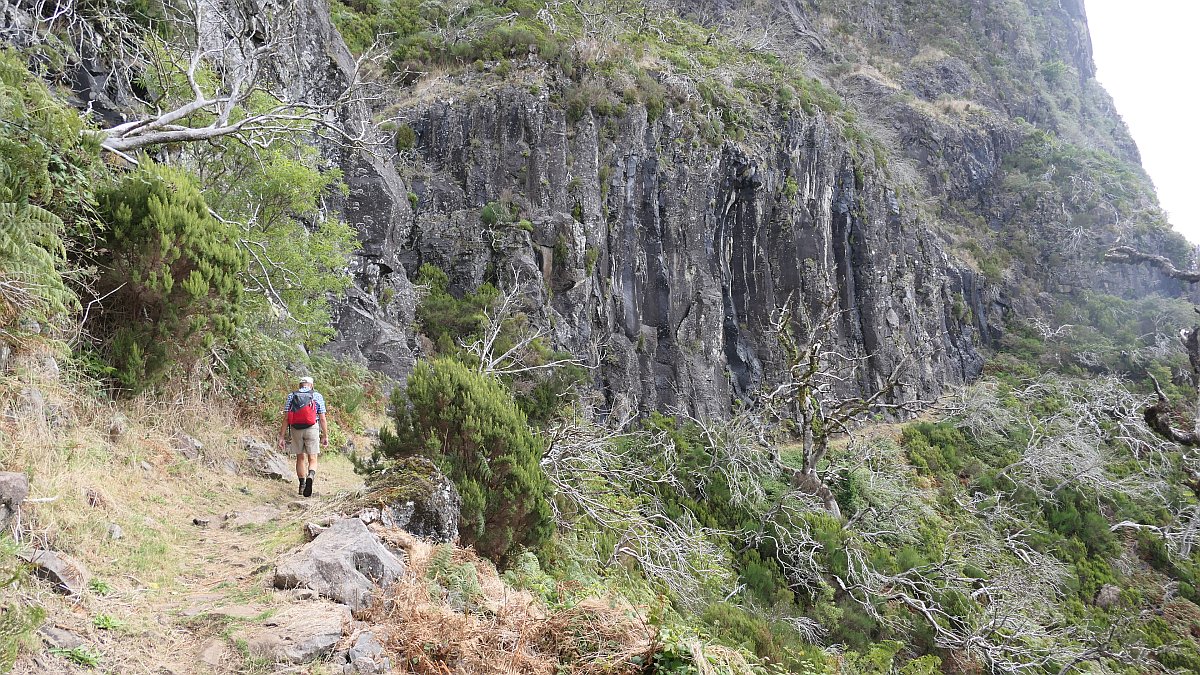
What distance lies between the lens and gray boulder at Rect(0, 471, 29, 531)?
3.04 m

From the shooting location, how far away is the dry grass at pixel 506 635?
308 centimetres

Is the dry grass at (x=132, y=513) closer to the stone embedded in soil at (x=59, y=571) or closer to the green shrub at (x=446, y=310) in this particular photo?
the stone embedded in soil at (x=59, y=571)

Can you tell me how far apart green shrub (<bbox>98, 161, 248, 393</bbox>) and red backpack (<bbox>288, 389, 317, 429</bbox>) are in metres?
1.02

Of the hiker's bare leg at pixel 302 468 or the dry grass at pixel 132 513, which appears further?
the hiker's bare leg at pixel 302 468

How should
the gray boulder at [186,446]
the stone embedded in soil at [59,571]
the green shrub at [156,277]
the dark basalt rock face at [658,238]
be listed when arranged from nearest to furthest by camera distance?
the stone embedded in soil at [59,571], the green shrub at [156,277], the gray boulder at [186,446], the dark basalt rock face at [658,238]

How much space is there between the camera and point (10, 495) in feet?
10.1

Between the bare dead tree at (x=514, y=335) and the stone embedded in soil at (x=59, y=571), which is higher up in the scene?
the stone embedded in soil at (x=59, y=571)

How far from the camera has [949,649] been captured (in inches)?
391

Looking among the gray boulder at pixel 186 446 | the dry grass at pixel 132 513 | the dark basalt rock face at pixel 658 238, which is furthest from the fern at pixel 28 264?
the dark basalt rock face at pixel 658 238

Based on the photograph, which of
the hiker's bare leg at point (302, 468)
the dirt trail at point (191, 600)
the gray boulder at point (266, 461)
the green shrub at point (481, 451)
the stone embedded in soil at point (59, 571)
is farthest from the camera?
the gray boulder at point (266, 461)

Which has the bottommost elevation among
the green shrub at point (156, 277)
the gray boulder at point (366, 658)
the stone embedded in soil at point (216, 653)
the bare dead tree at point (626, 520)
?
the bare dead tree at point (626, 520)

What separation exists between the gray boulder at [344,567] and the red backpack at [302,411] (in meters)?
2.37

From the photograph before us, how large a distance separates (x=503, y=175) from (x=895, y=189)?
73.2 ft

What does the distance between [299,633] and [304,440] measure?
135 inches
